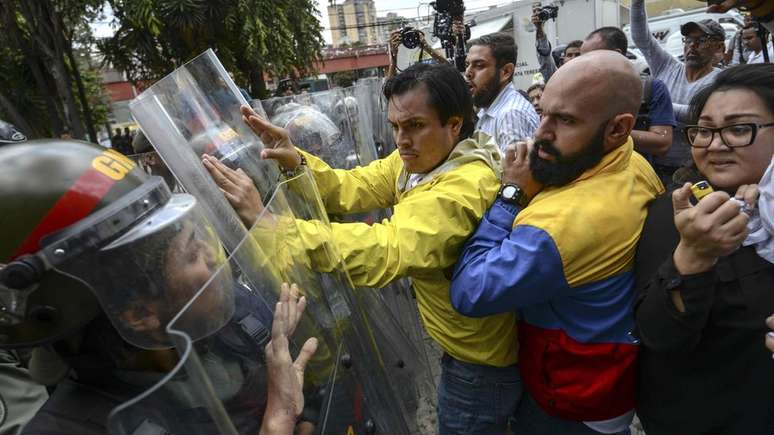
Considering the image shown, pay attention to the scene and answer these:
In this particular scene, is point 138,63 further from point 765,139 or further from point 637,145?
point 765,139

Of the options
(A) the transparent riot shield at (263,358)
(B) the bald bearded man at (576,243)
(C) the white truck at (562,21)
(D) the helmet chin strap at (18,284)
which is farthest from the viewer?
(C) the white truck at (562,21)

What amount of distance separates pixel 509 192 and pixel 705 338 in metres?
0.62

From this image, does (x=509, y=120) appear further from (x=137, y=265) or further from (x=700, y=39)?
(x=137, y=265)

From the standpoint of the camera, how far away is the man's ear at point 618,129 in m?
1.33

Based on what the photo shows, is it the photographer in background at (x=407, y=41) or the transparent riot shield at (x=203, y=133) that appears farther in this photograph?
the photographer in background at (x=407, y=41)

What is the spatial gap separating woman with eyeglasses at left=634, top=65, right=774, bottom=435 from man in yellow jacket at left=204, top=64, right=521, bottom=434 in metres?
0.49

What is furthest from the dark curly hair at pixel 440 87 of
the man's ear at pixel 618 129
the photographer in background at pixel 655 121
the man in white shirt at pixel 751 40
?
the man in white shirt at pixel 751 40

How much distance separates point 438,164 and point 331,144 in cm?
160

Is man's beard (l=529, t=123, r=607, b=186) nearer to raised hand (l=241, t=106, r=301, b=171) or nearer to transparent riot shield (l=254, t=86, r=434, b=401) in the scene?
transparent riot shield (l=254, t=86, r=434, b=401)

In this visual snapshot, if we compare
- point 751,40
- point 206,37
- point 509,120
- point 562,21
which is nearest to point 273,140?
point 509,120

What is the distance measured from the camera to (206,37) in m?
10.2

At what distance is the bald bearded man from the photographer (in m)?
1.26

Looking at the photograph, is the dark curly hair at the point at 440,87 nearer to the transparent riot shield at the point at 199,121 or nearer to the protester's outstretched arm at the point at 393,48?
the transparent riot shield at the point at 199,121

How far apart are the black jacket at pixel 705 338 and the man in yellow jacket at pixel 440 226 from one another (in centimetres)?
48
